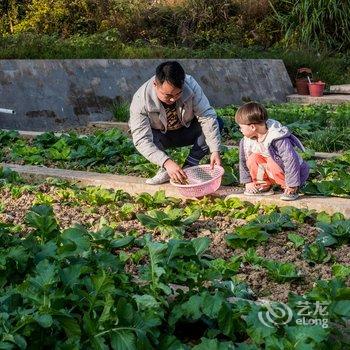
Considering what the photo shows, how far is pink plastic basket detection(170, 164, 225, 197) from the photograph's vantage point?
4887 millimetres

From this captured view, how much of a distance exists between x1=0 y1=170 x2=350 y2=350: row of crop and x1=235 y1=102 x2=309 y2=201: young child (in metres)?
0.98

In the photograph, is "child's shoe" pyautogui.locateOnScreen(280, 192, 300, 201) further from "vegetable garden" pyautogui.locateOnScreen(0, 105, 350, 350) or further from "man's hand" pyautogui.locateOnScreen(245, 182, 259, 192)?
"man's hand" pyautogui.locateOnScreen(245, 182, 259, 192)

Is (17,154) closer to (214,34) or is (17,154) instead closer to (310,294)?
(310,294)

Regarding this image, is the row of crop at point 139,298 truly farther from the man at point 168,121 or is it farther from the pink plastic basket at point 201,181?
the man at point 168,121

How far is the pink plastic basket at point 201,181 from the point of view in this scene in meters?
4.89

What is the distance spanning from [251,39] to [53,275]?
45.4 feet

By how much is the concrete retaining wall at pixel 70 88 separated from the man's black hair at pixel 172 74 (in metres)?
4.22

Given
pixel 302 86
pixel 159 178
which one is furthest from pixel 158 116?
pixel 302 86

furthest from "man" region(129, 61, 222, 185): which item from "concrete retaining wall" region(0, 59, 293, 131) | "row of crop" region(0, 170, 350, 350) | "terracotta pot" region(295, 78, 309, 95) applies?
"terracotta pot" region(295, 78, 309, 95)

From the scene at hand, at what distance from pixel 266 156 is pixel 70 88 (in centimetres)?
499

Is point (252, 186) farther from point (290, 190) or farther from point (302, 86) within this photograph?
point (302, 86)

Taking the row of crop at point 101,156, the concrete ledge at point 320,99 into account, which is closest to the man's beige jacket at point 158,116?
the row of crop at point 101,156

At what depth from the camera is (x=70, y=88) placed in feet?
31.1

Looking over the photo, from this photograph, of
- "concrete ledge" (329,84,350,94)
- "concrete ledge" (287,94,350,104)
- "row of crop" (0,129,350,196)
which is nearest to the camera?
"row of crop" (0,129,350,196)
